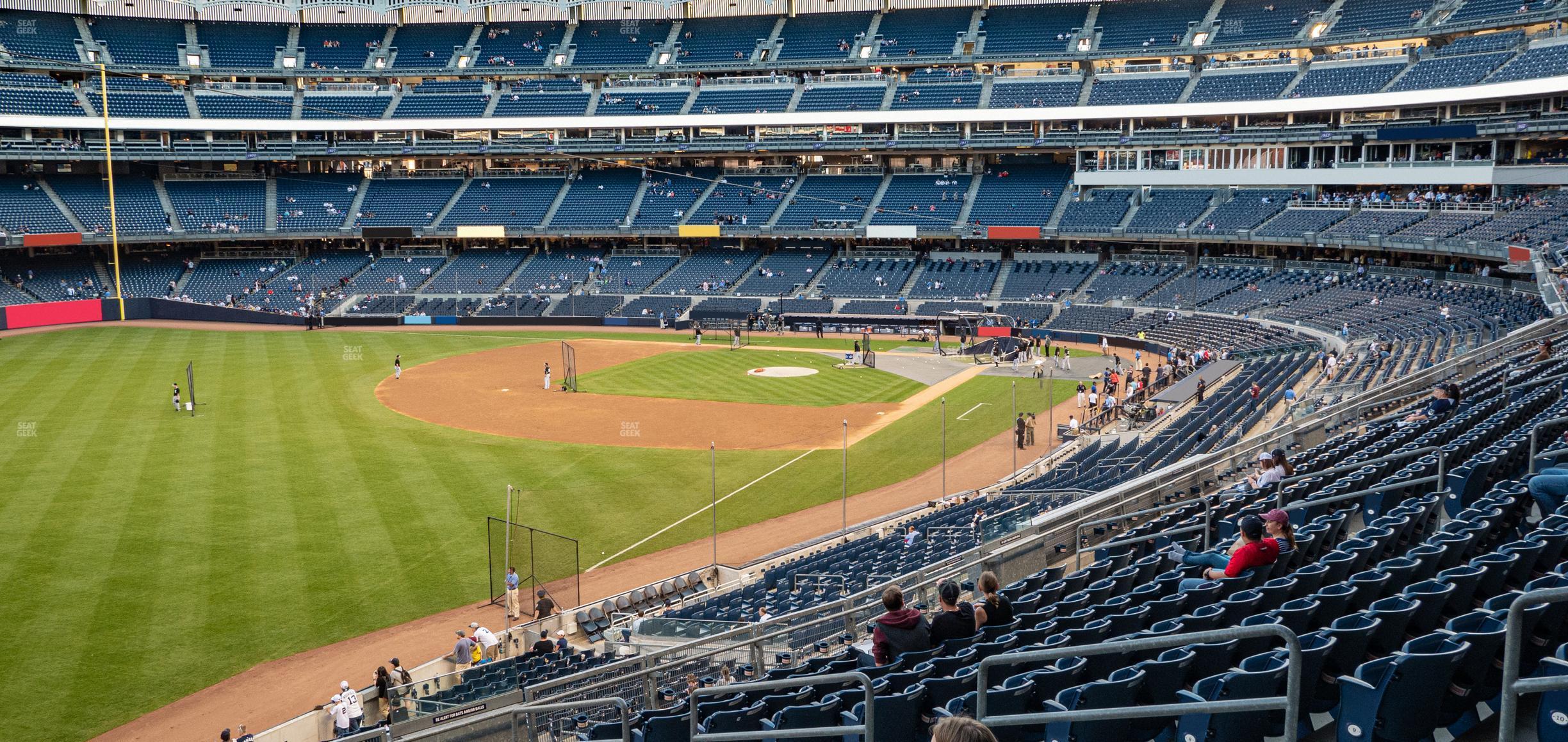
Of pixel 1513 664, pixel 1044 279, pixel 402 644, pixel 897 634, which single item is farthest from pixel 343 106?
pixel 1513 664

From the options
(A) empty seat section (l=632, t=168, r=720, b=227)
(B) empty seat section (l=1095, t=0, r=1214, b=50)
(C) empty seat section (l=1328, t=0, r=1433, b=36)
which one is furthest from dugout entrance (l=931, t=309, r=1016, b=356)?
(C) empty seat section (l=1328, t=0, r=1433, b=36)

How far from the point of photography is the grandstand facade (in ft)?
103

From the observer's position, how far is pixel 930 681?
8.48 m

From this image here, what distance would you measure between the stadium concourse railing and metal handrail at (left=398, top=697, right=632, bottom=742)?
319 millimetres

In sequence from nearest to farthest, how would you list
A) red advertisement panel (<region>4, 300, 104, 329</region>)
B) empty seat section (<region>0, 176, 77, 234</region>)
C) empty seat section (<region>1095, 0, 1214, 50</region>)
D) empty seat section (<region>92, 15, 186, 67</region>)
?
red advertisement panel (<region>4, 300, 104, 329</region>)
empty seat section (<region>0, 176, 77, 234</region>)
empty seat section (<region>1095, 0, 1214, 50</region>)
empty seat section (<region>92, 15, 186, 67</region>)

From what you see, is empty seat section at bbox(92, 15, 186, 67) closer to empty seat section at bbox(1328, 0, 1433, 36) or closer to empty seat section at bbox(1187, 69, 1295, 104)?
empty seat section at bbox(1187, 69, 1295, 104)

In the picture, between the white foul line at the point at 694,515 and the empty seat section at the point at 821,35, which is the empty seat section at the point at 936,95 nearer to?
the empty seat section at the point at 821,35

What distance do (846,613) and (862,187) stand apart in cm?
6712

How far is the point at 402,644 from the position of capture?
21344 mm

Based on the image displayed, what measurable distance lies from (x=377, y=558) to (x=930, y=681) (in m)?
20.3

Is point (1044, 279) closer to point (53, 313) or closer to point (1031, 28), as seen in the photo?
point (1031, 28)

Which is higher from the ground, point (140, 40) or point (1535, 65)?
point (140, 40)

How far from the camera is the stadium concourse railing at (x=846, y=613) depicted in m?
14.1

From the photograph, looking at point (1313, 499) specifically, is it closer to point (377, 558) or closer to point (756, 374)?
point (377, 558)
